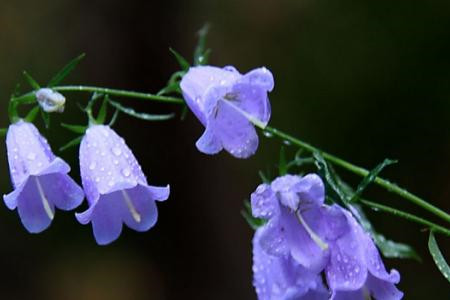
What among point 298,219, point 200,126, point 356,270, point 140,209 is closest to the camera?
point 356,270

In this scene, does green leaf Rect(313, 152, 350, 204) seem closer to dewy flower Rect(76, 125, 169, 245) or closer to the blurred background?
dewy flower Rect(76, 125, 169, 245)

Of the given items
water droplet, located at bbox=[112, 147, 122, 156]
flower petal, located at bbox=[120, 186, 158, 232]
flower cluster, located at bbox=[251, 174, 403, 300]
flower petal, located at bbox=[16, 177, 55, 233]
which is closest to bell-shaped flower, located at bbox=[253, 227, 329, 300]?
flower cluster, located at bbox=[251, 174, 403, 300]

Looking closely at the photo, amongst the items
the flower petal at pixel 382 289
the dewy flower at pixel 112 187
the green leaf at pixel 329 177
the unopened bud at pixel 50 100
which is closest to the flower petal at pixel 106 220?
the dewy flower at pixel 112 187

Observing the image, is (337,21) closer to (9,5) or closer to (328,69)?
(328,69)

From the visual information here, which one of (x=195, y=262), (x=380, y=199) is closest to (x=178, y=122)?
(x=195, y=262)

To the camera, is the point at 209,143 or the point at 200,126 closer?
the point at 209,143

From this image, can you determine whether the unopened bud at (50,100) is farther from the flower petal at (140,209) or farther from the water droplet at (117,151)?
the flower petal at (140,209)

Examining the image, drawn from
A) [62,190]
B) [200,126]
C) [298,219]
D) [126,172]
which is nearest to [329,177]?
[298,219]

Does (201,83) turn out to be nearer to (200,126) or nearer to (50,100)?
(50,100)
